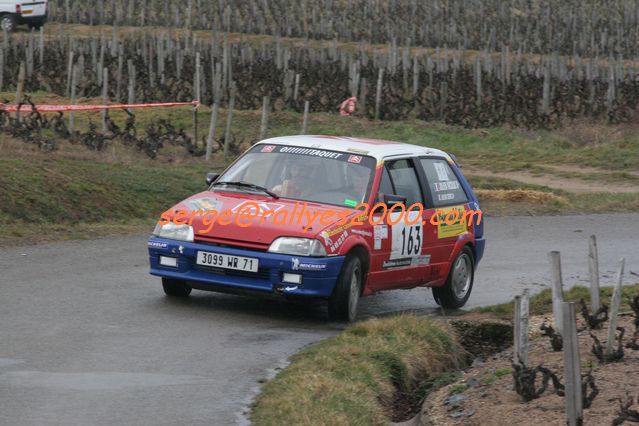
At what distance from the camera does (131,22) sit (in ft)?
206

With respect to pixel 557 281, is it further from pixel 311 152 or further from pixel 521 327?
pixel 311 152

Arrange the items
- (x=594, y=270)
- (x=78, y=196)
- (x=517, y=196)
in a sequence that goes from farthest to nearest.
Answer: (x=517, y=196), (x=78, y=196), (x=594, y=270)

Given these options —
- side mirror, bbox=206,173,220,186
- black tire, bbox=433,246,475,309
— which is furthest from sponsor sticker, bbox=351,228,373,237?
side mirror, bbox=206,173,220,186

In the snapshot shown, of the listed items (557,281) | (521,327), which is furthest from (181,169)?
(521,327)

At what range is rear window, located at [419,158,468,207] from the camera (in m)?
13.3

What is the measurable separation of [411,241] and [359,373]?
11.6ft

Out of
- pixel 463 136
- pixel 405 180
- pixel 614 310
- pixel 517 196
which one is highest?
pixel 405 180

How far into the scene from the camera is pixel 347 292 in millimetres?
11719

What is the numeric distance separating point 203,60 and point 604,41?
83.0 feet

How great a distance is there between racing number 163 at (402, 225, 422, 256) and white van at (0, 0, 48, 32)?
40.9m

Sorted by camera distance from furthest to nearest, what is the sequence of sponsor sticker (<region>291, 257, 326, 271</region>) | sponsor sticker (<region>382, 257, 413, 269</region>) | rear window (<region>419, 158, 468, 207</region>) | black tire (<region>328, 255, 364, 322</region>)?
rear window (<region>419, 158, 468, 207</region>) → sponsor sticker (<region>382, 257, 413, 269</region>) → black tire (<region>328, 255, 364, 322</region>) → sponsor sticker (<region>291, 257, 326, 271</region>)

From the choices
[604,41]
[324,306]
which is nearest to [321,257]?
[324,306]

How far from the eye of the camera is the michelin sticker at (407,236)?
1243 cm

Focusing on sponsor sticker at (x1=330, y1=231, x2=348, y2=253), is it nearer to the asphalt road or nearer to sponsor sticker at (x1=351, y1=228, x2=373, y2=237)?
sponsor sticker at (x1=351, y1=228, x2=373, y2=237)
